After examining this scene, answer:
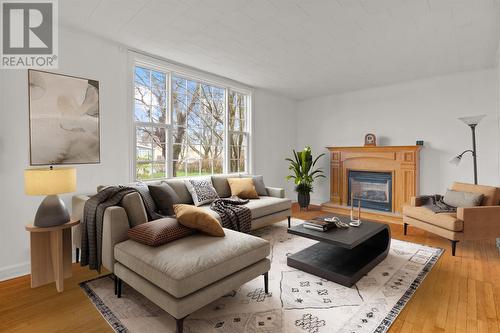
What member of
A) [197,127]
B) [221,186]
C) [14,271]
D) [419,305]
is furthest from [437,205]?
[14,271]

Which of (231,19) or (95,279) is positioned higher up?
(231,19)

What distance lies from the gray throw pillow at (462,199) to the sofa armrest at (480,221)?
0.69ft

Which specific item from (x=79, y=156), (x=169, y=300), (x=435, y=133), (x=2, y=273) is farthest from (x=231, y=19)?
(x=435, y=133)

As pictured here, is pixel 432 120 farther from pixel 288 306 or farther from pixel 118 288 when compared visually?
pixel 118 288

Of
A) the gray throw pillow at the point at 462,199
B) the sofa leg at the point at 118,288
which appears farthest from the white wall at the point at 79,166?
the gray throw pillow at the point at 462,199

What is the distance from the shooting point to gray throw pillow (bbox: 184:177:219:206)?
3604 mm

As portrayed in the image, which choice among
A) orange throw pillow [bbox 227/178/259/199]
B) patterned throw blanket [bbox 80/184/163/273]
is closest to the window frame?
orange throw pillow [bbox 227/178/259/199]

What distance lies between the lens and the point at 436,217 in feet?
10.9

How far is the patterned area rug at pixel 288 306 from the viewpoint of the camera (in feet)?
6.01

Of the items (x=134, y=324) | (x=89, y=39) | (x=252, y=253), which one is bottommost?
(x=134, y=324)

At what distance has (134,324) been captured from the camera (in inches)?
72.4

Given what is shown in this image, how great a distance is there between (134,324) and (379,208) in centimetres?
494

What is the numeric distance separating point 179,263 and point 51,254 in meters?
1.57

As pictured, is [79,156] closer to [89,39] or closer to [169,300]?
[89,39]
